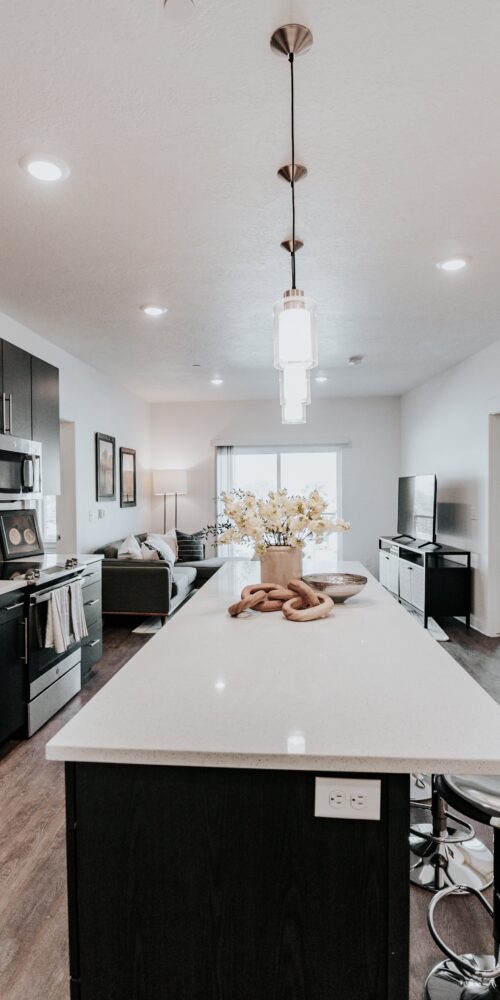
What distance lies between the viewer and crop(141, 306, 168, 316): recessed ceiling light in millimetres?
3801

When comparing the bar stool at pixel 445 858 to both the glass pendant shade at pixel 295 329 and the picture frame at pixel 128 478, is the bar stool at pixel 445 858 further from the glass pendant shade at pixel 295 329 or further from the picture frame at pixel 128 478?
the picture frame at pixel 128 478

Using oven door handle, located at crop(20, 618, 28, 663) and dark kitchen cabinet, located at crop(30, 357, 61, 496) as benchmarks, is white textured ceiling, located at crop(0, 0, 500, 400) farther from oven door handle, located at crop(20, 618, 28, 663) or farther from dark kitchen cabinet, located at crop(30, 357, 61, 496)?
oven door handle, located at crop(20, 618, 28, 663)

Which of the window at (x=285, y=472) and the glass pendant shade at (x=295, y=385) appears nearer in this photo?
the glass pendant shade at (x=295, y=385)

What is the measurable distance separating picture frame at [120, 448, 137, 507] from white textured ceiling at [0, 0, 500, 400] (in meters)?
2.61

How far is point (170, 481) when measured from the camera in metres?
7.62

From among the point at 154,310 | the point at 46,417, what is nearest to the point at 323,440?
the point at 154,310

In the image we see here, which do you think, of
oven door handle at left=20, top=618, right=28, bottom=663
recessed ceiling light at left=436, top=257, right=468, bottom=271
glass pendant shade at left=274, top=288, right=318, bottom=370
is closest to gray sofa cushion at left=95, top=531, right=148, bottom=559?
oven door handle at left=20, top=618, right=28, bottom=663

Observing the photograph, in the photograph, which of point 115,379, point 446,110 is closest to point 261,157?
point 446,110

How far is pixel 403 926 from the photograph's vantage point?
998 mm

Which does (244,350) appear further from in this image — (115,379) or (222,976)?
(222,976)

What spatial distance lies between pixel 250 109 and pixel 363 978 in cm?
238

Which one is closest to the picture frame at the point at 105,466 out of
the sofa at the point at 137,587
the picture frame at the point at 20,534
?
the sofa at the point at 137,587

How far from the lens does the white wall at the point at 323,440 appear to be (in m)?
7.73

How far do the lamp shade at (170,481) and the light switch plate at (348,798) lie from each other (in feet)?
22.0
